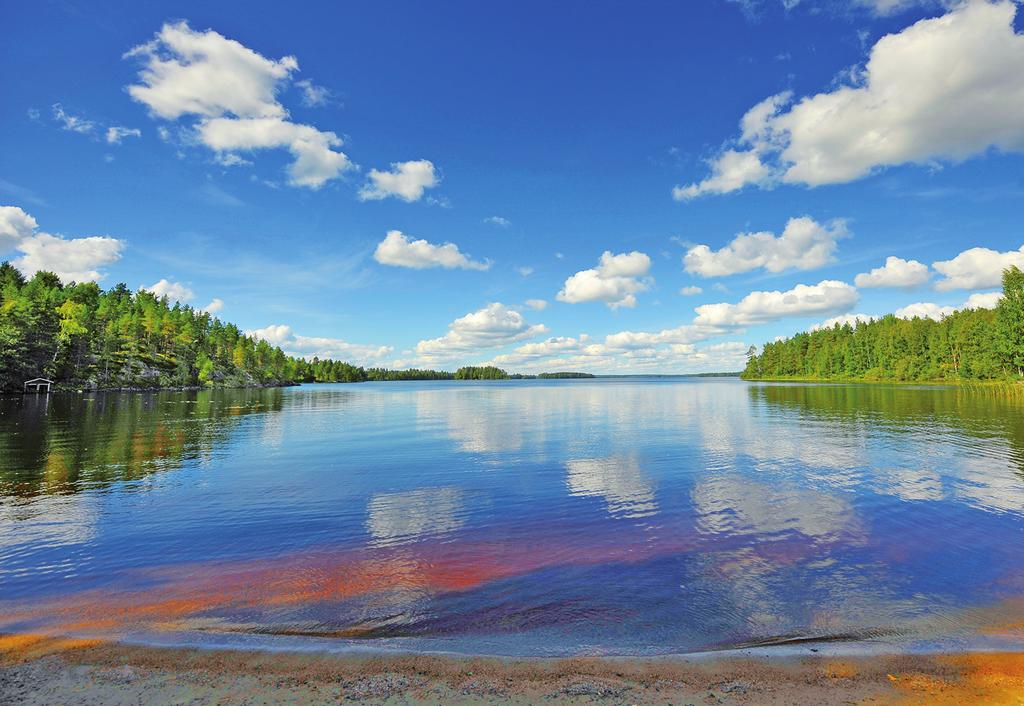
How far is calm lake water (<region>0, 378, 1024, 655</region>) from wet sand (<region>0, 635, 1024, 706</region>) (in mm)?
851

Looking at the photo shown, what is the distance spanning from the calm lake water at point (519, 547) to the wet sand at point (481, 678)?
2.79ft

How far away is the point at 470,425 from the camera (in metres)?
59.6

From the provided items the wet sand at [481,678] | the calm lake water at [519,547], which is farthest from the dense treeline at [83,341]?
the wet sand at [481,678]

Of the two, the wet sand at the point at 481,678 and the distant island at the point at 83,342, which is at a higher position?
the distant island at the point at 83,342

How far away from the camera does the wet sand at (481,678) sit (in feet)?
26.1

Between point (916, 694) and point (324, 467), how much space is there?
31.5 metres

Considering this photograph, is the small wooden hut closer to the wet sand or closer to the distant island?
the distant island

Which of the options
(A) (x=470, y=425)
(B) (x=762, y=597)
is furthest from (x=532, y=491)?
(A) (x=470, y=425)

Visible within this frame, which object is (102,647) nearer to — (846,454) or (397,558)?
(397,558)

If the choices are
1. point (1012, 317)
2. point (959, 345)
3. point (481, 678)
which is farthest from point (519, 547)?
point (959, 345)

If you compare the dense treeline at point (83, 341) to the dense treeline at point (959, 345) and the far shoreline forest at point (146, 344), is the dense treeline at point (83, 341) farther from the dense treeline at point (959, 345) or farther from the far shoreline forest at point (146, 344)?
the dense treeline at point (959, 345)

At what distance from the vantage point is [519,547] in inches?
662

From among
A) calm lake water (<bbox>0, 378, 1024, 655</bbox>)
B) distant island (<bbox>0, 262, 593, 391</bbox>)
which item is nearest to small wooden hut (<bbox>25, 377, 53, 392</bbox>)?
distant island (<bbox>0, 262, 593, 391</bbox>)

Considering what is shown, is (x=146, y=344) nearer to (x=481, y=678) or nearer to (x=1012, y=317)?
(x=481, y=678)
